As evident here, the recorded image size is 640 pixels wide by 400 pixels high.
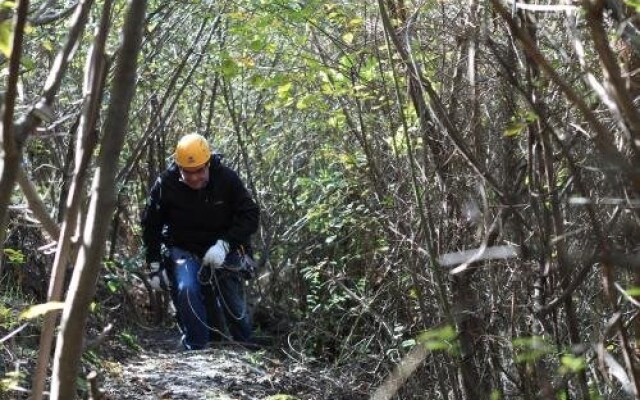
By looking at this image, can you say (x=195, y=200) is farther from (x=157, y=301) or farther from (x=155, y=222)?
(x=157, y=301)

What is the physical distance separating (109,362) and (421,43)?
3.19 m

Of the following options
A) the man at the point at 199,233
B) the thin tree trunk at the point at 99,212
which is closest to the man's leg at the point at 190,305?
the man at the point at 199,233

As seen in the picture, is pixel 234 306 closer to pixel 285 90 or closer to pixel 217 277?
pixel 217 277

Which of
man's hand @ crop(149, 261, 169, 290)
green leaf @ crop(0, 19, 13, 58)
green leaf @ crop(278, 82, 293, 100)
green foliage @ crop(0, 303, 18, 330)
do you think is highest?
green leaf @ crop(278, 82, 293, 100)

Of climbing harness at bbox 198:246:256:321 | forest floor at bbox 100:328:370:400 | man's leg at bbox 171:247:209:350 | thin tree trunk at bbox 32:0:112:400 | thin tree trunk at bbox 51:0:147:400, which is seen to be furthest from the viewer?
climbing harness at bbox 198:246:256:321

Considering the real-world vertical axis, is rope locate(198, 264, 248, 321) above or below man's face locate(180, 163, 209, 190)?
below

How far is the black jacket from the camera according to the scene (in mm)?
9500

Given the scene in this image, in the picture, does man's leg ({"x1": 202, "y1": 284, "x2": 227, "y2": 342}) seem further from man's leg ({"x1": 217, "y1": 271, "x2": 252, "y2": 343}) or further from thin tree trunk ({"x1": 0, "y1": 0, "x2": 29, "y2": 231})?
thin tree trunk ({"x1": 0, "y1": 0, "x2": 29, "y2": 231})

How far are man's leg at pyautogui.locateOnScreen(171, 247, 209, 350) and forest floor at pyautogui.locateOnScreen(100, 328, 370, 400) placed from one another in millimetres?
151

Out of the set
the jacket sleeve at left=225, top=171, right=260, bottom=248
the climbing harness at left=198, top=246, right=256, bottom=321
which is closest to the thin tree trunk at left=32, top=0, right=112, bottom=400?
the jacket sleeve at left=225, top=171, right=260, bottom=248

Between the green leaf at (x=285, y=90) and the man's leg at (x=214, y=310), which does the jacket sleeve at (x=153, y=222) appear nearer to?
the man's leg at (x=214, y=310)

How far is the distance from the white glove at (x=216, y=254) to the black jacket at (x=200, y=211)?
0.08 metres

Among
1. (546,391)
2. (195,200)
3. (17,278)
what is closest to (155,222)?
(195,200)

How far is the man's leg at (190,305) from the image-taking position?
9266 mm
